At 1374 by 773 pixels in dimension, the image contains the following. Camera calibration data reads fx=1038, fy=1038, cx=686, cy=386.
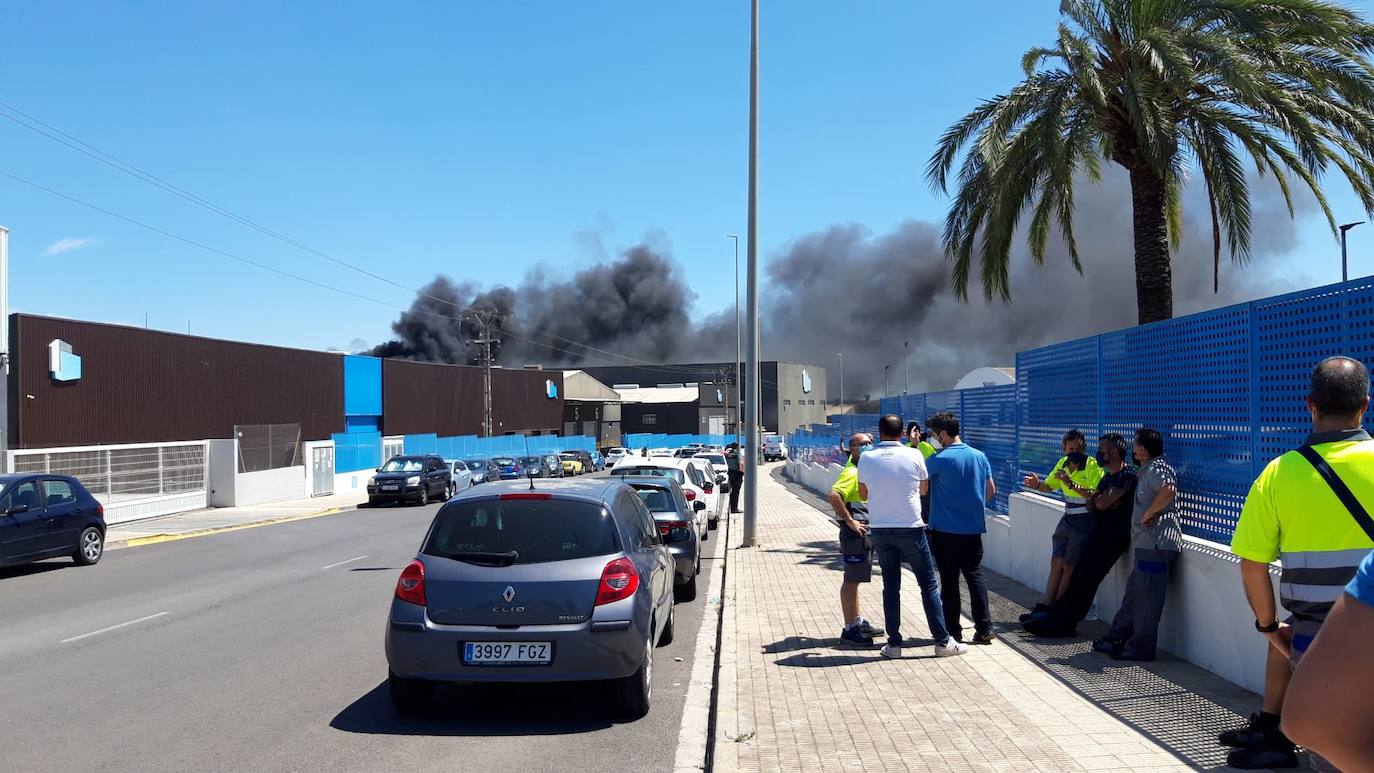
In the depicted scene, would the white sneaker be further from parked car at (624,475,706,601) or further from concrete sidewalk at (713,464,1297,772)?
parked car at (624,475,706,601)

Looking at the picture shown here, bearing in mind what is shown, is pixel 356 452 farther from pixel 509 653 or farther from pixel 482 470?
pixel 509 653

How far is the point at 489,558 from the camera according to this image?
6.18m

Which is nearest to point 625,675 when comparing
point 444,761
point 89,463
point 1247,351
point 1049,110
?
point 444,761

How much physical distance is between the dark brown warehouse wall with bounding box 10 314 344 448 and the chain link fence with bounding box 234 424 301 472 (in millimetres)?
2407

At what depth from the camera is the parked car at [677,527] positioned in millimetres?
10867

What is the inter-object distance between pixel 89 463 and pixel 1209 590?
2373 centimetres

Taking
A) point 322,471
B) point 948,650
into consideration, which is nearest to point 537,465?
point 322,471

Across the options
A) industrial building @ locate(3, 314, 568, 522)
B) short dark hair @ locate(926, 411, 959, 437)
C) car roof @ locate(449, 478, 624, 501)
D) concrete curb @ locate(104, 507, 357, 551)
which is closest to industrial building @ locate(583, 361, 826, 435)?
industrial building @ locate(3, 314, 568, 522)

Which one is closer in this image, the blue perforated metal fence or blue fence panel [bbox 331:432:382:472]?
the blue perforated metal fence

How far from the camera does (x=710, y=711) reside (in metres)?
6.29

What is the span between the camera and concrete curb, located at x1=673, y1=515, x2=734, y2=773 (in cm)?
540

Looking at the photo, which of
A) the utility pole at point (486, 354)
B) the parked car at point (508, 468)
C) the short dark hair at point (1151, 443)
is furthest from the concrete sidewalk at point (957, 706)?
the utility pole at point (486, 354)

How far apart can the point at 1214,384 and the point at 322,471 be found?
3245 cm

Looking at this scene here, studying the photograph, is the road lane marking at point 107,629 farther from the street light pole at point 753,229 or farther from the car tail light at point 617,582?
the street light pole at point 753,229
